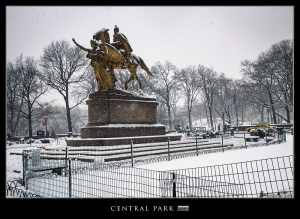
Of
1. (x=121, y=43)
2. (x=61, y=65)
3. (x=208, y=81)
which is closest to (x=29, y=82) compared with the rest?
(x=61, y=65)

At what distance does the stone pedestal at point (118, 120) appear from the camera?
47.9ft

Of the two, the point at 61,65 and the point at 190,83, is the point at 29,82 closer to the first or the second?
the point at 61,65

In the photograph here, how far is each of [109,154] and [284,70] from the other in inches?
1273

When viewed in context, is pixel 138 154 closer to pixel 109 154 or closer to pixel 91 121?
pixel 109 154

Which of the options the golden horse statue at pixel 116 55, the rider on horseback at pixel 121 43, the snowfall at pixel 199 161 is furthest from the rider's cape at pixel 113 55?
the snowfall at pixel 199 161

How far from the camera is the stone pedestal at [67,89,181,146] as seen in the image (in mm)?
14586

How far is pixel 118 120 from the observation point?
15.7 metres

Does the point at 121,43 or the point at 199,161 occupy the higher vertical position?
the point at 121,43
